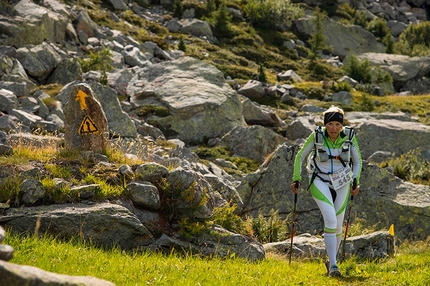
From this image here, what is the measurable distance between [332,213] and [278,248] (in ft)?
9.50

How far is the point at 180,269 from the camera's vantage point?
7.50 meters

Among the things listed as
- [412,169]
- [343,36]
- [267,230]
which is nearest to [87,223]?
[267,230]

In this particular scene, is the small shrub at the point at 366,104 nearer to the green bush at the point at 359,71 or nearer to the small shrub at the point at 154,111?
the green bush at the point at 359,71

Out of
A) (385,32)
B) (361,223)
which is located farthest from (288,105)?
(385,32)

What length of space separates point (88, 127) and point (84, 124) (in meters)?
0.14

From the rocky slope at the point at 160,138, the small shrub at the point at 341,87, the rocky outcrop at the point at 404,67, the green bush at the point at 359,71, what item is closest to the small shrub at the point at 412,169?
the rocky slope at the point at 160,138

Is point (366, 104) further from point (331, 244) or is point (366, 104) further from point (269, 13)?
point (269, 13)

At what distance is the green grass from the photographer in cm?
669

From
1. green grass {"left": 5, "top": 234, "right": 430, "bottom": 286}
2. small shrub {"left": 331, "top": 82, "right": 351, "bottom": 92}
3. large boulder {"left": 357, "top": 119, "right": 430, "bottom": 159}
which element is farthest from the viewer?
small shrub {"left": 331, "top": 82, "right": 351, "bottom": 92}

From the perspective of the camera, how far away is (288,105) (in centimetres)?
4234

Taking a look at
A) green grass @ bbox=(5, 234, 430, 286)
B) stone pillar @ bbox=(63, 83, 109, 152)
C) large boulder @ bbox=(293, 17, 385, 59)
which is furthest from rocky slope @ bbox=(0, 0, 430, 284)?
large boulder @ bbox=(293, 17, 385, 59)

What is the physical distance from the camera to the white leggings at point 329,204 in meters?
9.19

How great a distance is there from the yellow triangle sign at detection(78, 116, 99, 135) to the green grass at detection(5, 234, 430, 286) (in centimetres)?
431

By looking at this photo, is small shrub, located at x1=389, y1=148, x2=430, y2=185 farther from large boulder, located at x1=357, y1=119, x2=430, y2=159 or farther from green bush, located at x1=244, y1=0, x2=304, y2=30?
green bush, located at x1=244, y1=0, x2=304, y2=30
